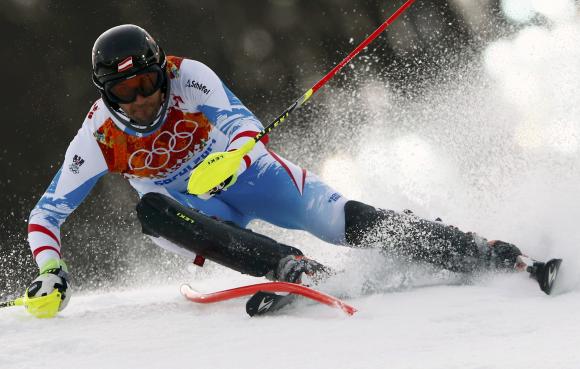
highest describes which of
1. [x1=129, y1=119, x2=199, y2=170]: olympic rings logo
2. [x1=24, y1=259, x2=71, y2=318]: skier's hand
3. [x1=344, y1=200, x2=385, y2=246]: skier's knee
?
[x1=344, y1=200, x2=385, y2=246]: skier's knee

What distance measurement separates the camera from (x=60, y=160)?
724cm

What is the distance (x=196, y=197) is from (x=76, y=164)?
58 centimetres

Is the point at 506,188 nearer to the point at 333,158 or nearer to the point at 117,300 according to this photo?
the point at 117,300

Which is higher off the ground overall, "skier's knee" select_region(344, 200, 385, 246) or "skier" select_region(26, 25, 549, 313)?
"skier's knee" select_region(344, 200, 385, 246)

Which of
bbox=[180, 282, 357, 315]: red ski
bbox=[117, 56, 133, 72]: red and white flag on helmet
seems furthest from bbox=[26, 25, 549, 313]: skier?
bbox=[180, 282, 357, 315]: red ski

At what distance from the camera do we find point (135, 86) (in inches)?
124

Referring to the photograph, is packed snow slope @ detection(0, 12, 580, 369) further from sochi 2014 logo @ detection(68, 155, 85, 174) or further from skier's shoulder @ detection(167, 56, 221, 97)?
skier's shoulder @ detection(167, 56, 221, 97)

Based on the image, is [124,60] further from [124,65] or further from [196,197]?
[196,197]

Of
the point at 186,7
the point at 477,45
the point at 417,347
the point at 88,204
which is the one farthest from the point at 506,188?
the point at 88,204

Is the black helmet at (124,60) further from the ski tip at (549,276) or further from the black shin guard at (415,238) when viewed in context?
the ski tip at (549,276)

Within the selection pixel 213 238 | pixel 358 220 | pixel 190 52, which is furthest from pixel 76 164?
pixel 190 52

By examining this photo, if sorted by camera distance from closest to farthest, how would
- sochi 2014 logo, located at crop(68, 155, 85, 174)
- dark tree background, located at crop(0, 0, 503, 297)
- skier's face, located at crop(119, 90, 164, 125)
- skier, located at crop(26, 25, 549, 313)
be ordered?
skier, located at crop(26, 25, 549, 313) < skier's face, located at crop(119, 90, 164, 125) < sochi 2014 logo, located at crop(68, 155, 85, 174) < dark tree background, located at crop(0, 0, 503, 297)

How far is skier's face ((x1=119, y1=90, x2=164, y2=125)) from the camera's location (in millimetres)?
3180

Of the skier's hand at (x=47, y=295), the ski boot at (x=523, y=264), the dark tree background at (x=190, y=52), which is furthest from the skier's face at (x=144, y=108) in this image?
the dark tree background at (x=190, y=52)
